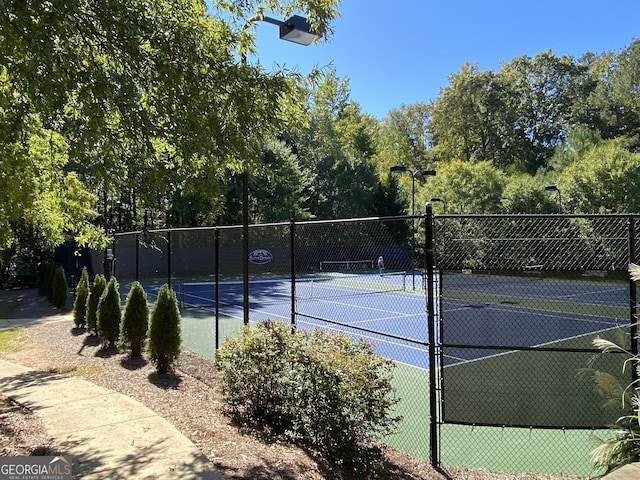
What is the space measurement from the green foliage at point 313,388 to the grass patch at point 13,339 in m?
6.30

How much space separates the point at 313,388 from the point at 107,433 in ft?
6.91

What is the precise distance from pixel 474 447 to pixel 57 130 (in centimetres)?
574

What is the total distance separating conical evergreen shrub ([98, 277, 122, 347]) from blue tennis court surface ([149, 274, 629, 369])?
369 centimetres

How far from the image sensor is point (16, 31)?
124 inches

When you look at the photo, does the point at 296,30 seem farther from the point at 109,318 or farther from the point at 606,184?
the point at 606,184

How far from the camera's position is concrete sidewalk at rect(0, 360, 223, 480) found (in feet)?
12.3

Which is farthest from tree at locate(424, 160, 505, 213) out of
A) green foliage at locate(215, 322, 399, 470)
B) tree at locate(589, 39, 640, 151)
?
green foliage at locate(215, 322, 399, 470)

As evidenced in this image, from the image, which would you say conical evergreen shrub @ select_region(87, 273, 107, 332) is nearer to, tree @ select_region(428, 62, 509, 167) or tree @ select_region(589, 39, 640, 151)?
tree @ select_region(589, 39, 640, 151)

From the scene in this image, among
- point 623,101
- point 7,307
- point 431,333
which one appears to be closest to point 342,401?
point 431,333

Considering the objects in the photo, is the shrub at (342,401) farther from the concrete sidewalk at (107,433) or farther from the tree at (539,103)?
the tree at (539,103)

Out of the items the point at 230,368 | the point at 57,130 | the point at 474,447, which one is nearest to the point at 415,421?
the point at 474,447

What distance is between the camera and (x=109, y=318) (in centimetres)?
877

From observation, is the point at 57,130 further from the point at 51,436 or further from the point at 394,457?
the point at 394,457

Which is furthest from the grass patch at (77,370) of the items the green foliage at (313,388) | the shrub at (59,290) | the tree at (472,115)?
the tree at (472,115)
